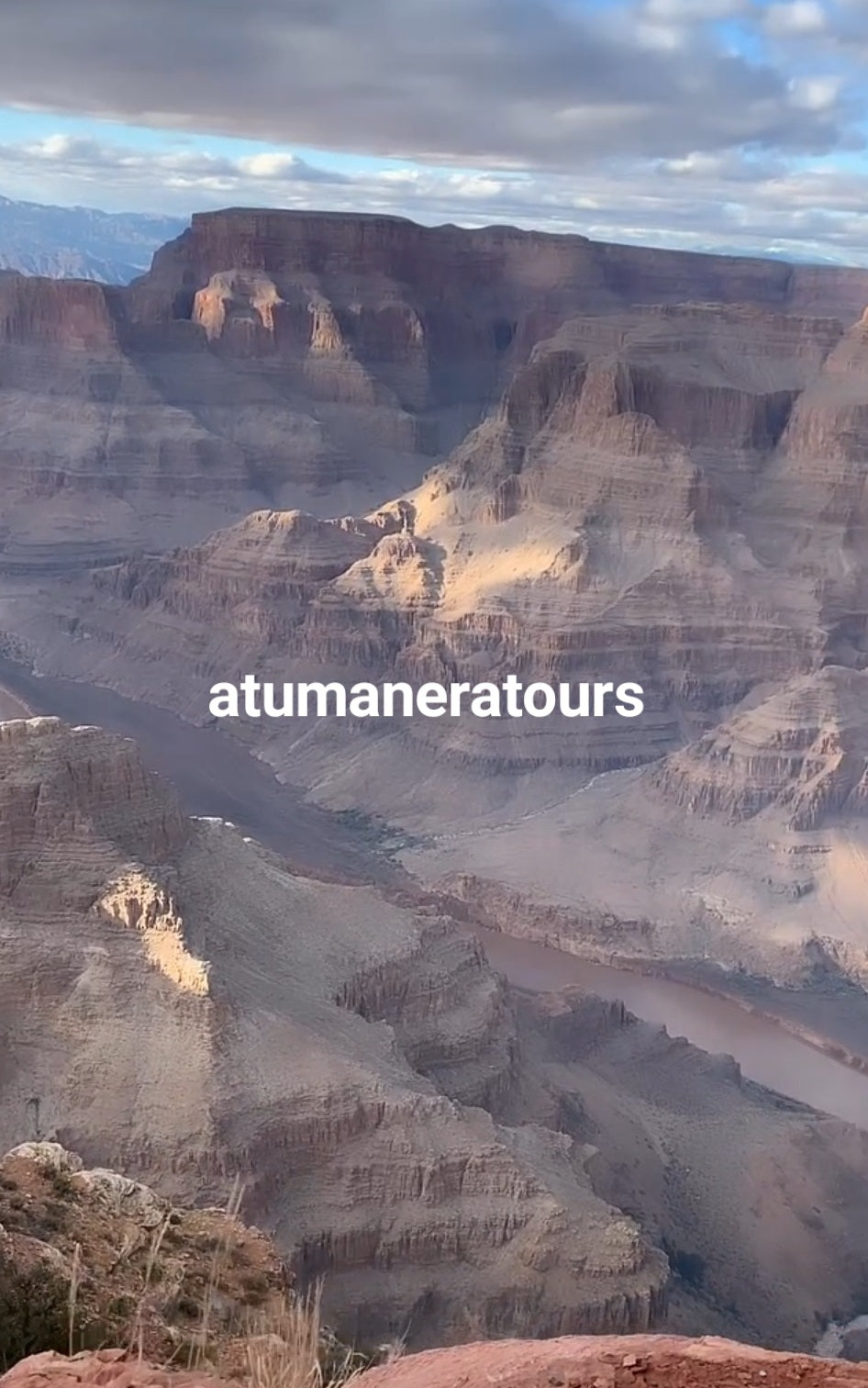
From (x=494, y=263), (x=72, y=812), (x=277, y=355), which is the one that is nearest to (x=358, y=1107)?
(x=72, y=812)

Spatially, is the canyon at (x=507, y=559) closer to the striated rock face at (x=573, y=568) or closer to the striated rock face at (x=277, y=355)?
the striated rock face at (x=573, y=568)

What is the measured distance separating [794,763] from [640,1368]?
139ft

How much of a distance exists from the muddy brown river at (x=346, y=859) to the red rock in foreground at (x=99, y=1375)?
95.2ft

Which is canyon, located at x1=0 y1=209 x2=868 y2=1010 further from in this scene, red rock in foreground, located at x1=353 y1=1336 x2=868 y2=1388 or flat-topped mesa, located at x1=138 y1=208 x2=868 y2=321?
red rock in foreground, located at x1=353 y1=1336 x2=868 y2=1388

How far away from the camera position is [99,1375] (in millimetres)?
9047

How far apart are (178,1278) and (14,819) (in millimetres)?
12442

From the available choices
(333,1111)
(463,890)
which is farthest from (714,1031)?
(333,1111)

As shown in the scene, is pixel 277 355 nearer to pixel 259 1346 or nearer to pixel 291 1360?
pixel 259 1346

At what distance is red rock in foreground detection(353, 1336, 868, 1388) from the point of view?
838cm

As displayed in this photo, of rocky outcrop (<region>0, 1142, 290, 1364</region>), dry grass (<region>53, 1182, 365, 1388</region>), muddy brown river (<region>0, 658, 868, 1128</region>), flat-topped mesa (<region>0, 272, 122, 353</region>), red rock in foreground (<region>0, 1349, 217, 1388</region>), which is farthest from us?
flat-topped mesa (<region>0, 272, 122, 353</region>)

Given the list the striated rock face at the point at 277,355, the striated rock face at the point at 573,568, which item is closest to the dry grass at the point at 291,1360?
the striated rock face at the point at 573,568

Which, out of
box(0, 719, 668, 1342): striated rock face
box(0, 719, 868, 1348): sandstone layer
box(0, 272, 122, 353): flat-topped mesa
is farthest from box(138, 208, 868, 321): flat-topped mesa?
box(0, 719, 668, 1342): striated rock face

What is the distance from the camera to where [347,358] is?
104 meters

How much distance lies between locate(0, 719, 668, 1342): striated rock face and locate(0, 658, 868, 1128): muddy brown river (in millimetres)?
13937
